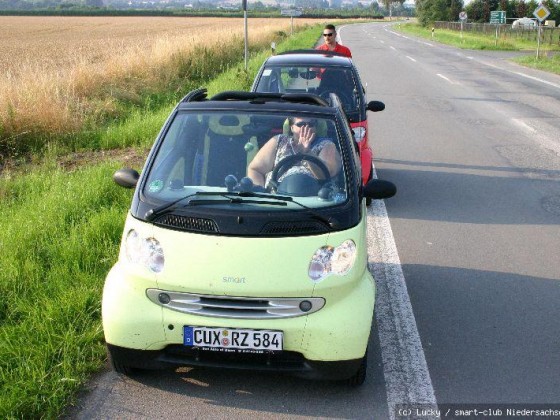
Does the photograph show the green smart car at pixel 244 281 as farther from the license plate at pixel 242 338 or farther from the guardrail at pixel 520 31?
the guardrail at pixel 520 31

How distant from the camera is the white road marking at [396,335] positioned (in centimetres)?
428

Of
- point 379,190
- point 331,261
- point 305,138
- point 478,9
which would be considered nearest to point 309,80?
point 305,138

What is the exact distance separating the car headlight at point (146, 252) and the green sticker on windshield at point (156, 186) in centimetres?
40

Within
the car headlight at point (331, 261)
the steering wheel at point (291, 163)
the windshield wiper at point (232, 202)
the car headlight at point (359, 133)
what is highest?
the steering wheel at point (291, 163)

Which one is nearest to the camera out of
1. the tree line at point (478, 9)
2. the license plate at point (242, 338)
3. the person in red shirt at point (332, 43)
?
the license plate at point (242, 338)

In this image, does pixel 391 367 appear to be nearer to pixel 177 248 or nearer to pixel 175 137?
pixel 177 248

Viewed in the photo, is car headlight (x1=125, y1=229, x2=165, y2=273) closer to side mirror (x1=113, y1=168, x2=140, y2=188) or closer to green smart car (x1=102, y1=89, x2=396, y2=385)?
green smart car (x1=102, y1=89, x2=396, y2=385)

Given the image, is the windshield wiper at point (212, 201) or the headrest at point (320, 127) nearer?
the windshield wiper at point (212, 201)

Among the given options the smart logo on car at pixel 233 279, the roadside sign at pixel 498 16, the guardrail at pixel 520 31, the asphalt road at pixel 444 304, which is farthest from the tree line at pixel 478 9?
the smart logo on car at pixel 233 279

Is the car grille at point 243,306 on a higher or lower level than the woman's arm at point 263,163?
lower

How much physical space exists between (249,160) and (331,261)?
122 centimetres

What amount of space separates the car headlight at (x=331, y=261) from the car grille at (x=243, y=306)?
0.49ft

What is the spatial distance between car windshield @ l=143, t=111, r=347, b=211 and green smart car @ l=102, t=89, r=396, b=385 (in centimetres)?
2

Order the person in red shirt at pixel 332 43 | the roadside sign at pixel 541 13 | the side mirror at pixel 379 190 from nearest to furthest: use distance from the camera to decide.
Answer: the side mirror at pixel 379 190 < the person in red shirt at pixel 332 43 < the roadside sign at pixel 541 13
